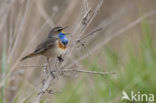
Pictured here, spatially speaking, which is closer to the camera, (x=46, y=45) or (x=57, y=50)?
(x=57, y=50)

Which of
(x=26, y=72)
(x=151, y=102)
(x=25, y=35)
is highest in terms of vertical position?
(x=25, y=35)

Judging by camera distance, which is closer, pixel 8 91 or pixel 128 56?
pixel 8 91

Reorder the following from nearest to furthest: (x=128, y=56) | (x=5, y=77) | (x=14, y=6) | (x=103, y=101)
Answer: (x=5, y=77)
(x=103, y=101)
(x=14, y=6)
(x=128, y=56)

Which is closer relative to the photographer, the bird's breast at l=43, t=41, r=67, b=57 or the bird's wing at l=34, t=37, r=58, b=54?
the bird's breast at l=43, t=41, r=67, b=57

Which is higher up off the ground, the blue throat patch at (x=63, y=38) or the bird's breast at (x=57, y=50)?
the blue throat patch at (x=63, y=38)

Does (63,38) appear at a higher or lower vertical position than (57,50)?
higher

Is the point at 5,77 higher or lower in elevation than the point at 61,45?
lower

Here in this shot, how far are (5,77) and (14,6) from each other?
4.03 feet

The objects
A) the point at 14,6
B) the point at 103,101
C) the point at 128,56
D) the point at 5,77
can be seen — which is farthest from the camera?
the point at 128,56

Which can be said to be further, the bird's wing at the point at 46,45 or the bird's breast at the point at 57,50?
the bird's wing at the point at 46,45

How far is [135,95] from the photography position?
4789 millimetres

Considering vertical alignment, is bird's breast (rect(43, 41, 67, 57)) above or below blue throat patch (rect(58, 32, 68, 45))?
below

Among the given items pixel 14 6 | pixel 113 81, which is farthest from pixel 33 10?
pixel 113 81

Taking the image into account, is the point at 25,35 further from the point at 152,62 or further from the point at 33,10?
the point at 152,62
